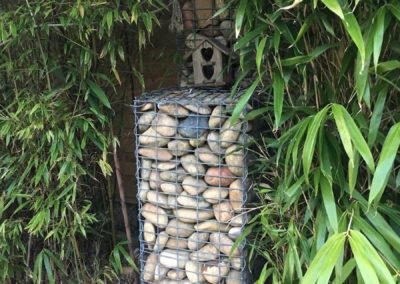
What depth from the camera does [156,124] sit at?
6.19ft

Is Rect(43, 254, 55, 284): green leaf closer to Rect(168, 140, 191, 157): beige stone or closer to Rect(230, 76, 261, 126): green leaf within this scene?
Rect(168, 140, 191, 157): beige stone

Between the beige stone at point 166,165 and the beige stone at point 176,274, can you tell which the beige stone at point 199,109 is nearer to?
→ the beige stone at point 166,165

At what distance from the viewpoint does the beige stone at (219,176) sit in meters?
1.81

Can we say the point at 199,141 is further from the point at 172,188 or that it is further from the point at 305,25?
the point at 305,25

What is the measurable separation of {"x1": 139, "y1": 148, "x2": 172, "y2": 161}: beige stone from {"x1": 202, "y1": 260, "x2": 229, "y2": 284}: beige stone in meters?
0.47

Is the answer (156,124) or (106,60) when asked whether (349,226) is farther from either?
(106,60)

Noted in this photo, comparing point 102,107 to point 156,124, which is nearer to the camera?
point 156,124

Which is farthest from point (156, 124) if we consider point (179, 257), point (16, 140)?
point (16, 140)

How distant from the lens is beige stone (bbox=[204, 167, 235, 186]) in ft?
5.93

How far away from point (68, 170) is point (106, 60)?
53cm

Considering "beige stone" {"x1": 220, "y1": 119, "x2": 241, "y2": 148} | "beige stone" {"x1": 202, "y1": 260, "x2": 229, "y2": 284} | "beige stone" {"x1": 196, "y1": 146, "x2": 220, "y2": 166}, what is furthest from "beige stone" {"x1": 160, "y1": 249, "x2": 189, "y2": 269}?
"beige stone" {"x1": 220, "y1": 119, "x2": 241, "y2": 148}

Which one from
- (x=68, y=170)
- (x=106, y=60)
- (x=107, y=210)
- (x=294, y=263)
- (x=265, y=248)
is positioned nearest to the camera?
(x=294, y=263)

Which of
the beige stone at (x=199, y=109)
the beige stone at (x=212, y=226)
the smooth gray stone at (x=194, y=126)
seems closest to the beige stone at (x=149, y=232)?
the beige stone at (x=212, y=226)

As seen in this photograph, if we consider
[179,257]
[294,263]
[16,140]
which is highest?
[16,140]
